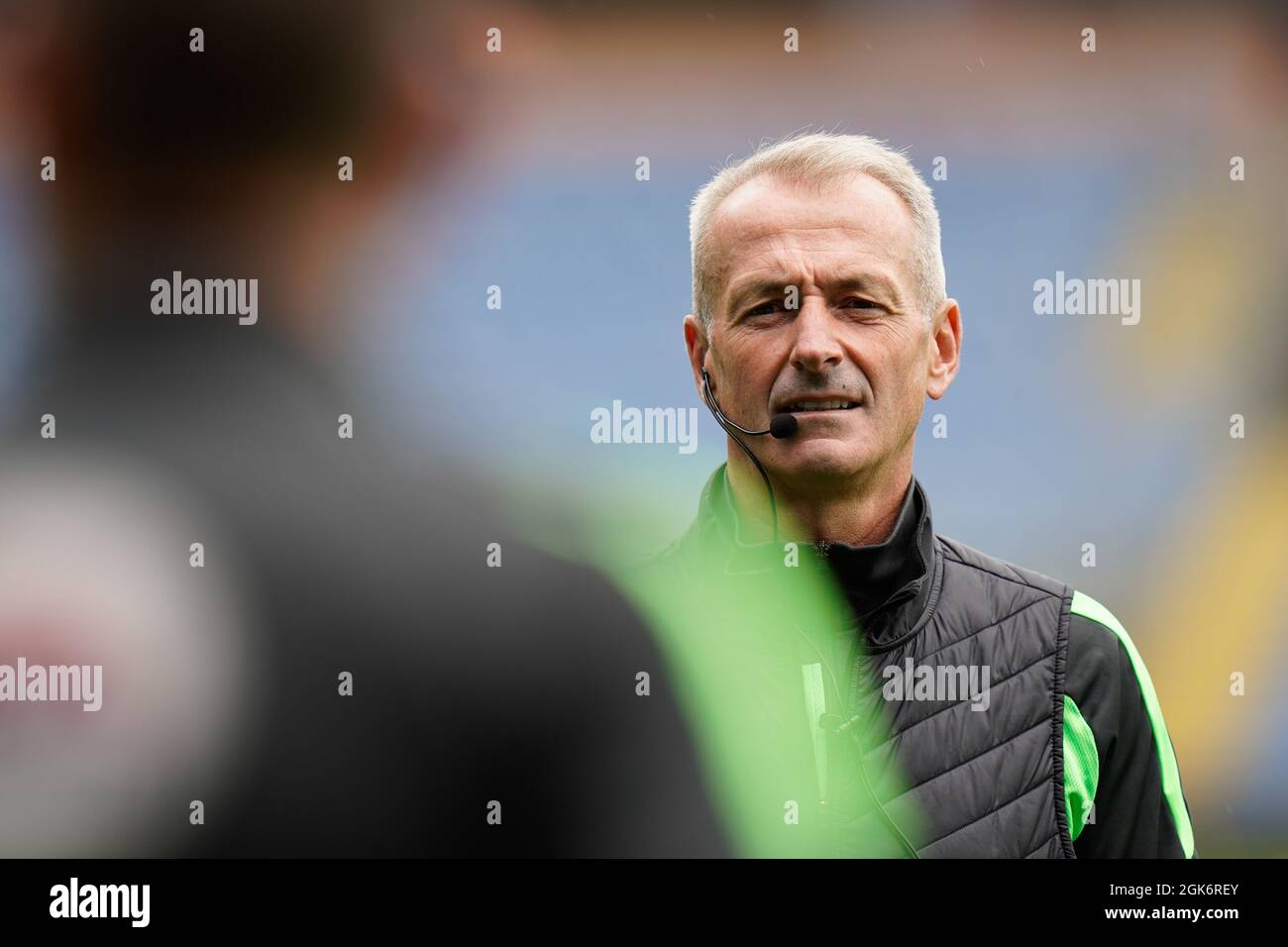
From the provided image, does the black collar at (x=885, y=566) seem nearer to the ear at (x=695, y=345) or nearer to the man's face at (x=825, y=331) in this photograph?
the man's face at (x=825, y=331)

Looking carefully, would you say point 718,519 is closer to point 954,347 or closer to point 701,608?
point 701,608

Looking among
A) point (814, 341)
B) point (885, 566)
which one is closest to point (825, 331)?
point (814, 341)

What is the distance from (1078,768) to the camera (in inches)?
118

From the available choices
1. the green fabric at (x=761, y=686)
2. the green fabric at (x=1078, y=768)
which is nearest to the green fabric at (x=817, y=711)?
the green fabric at (x=761, y=686)

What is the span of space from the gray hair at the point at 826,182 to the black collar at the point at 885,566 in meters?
0.53

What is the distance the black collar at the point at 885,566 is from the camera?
3.01m

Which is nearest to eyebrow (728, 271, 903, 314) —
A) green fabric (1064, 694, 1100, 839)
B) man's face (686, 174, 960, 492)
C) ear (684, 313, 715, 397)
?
man's face (686, 174, 960, 492)

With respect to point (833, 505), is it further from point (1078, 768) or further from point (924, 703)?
point (1078, 768)

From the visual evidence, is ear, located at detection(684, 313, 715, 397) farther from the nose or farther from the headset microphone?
the nose

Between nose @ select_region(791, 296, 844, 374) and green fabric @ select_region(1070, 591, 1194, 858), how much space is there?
0.88 meters

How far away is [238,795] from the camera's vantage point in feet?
10.3

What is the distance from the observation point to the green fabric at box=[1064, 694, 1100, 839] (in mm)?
2982

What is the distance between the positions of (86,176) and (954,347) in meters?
2.33
